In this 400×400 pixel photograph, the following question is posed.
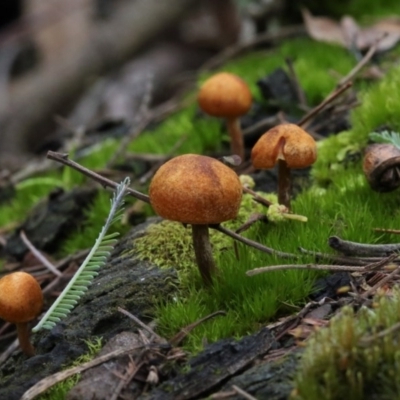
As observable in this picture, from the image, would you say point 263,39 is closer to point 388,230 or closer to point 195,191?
point 388,230

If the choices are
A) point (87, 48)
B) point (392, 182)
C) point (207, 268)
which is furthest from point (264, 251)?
point (87, 48)

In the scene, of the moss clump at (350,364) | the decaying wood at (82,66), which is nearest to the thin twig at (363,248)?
the moss clump at (350,364)

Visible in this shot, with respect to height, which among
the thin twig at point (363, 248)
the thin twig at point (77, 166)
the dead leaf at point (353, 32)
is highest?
the thin twig at point (77, 166)

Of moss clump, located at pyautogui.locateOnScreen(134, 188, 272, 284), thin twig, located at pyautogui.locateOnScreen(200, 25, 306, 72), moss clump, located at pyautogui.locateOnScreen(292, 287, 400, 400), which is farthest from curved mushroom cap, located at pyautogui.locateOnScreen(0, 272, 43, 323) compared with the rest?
thin twig, located at pyautogui.locateOnScreen(200, 25, 306, 72)

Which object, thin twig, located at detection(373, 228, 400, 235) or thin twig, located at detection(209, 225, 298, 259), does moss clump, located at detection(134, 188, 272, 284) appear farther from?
thin twig, located at detection(373, 228, 400, 235)

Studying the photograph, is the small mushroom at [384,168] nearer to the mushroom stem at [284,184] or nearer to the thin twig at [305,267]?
the mushroom stem at [284,184]

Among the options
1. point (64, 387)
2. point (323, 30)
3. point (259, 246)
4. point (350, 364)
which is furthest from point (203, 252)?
point (323, 30)
